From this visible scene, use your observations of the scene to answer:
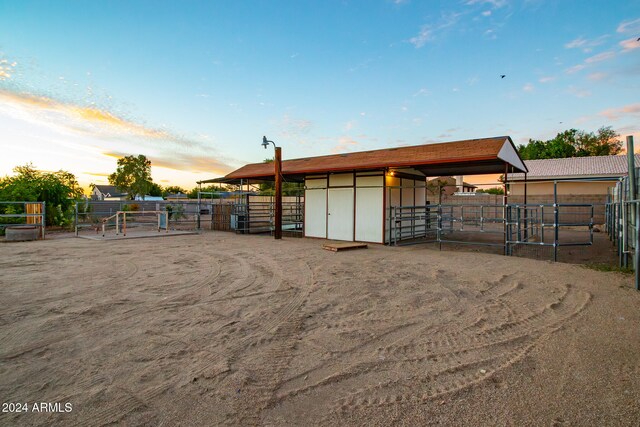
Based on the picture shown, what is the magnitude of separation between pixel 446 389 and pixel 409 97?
12724 millimetres

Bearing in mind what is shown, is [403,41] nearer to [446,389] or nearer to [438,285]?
[438,285]

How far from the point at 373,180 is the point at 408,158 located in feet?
4.98

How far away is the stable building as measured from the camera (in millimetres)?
10438

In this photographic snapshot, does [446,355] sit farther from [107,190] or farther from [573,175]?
[107,190]

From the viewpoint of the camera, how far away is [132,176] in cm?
5606

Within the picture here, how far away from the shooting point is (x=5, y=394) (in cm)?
232

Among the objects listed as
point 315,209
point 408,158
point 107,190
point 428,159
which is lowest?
point 315,209

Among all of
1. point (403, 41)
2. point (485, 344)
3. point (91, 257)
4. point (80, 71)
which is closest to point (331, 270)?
point (485, 344)

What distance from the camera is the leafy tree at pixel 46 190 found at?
50.2 feet

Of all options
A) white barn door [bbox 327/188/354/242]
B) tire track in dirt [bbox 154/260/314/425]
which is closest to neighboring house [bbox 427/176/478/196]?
white barn door [bbox 327/188/354/242]

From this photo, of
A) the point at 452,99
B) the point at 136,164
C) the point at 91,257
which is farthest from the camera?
the point at 136,164

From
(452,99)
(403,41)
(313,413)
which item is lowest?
(313,413)

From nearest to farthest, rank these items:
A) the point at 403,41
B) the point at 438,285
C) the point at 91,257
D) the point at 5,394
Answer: the point at 5,394
the point at 438,285
the point at 91,257
the point at 403,41

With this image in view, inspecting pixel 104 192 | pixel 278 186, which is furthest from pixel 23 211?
pixel 104 192
